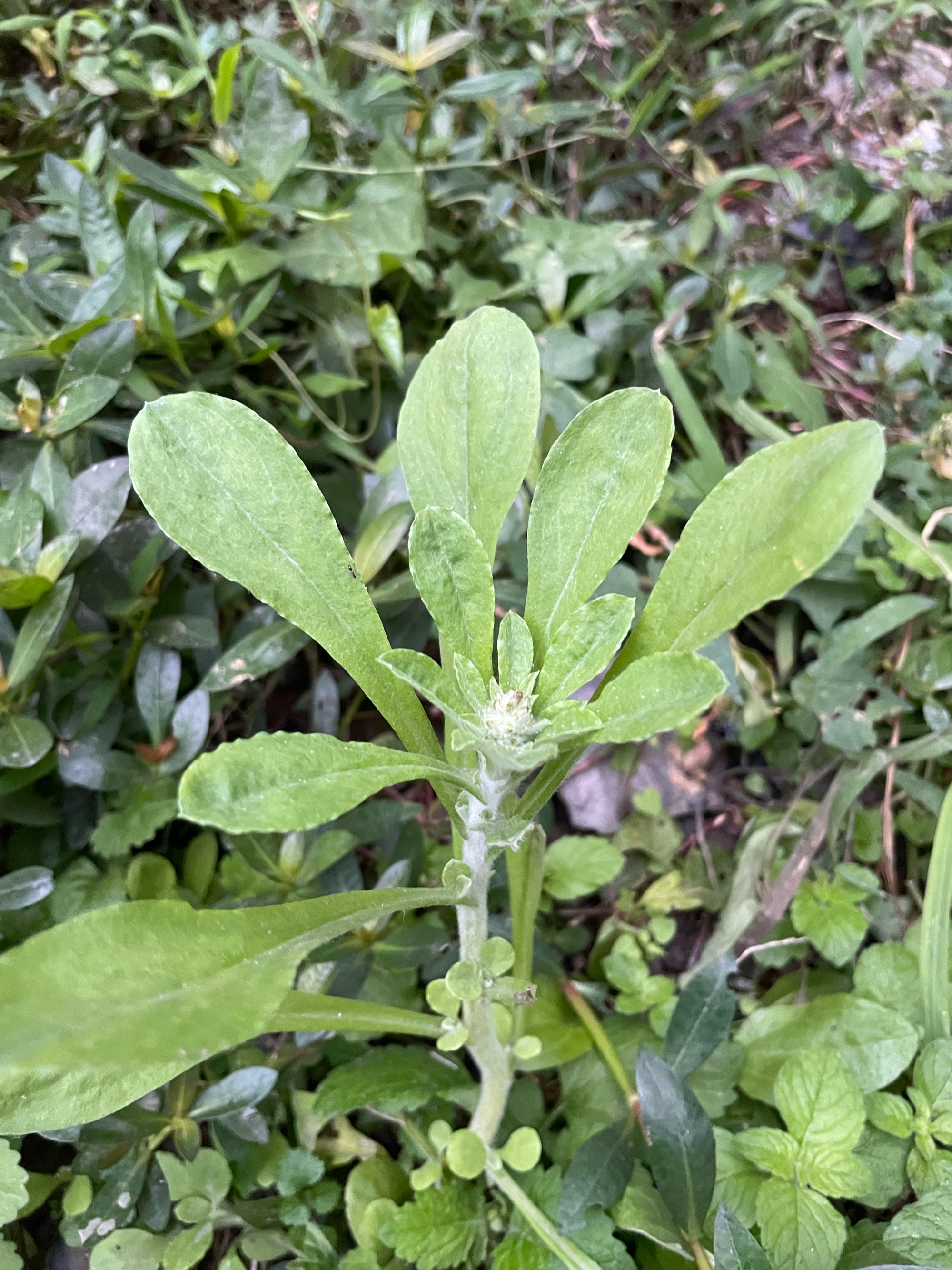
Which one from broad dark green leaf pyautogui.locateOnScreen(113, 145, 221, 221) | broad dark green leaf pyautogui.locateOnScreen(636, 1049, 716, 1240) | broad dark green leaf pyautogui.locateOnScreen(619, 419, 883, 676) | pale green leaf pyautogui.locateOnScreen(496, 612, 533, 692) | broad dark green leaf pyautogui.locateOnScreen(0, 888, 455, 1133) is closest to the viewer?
broad dark green leaf pyautogui.locateOnScreen(0, 888, 455, 1133)

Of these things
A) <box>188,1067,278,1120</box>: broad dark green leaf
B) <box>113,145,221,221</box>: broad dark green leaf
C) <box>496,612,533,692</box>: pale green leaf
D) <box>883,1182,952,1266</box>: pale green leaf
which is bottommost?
<box>883,1182,952,1266</box>: pale green leaf

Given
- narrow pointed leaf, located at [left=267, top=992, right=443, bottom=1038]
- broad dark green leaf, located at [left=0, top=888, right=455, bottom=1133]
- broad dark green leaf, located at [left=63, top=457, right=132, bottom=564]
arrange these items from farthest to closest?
broad dark green leaf, located at [left=63, top=457, right=132, bottom=564] → narrow pointed leaf, located at [left=267, top=992, right=443, bottom=1038] → broad dark green leaf, located at [left=0, top=888, right=455, bottom=1133]

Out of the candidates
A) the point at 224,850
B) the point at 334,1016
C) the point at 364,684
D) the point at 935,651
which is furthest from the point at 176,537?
the point at 935,651

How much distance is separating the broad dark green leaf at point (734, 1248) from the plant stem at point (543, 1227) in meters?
0.20

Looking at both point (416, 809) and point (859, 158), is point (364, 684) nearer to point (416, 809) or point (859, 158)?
point (416, 809)

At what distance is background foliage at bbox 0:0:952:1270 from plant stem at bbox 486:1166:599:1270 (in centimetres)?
3

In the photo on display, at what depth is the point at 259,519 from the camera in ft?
2.26

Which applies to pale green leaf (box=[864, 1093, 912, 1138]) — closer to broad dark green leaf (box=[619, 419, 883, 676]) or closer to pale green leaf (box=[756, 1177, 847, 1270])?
pale green leaf (box=[756, 1177, 847, 1270])

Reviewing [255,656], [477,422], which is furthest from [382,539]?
[477,422]

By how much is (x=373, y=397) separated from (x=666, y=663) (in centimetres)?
102

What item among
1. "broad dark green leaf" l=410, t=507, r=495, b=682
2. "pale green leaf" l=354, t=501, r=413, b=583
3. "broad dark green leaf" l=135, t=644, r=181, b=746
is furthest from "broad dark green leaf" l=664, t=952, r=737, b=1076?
"broad dark green leaf" l=135, t=644, r=181, b=746

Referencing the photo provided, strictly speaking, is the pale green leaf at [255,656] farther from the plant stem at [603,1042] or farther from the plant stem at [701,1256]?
the plant stem at [701,1256]

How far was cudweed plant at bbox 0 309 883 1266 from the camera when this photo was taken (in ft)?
1.68

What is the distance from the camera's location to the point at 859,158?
1.88 m
